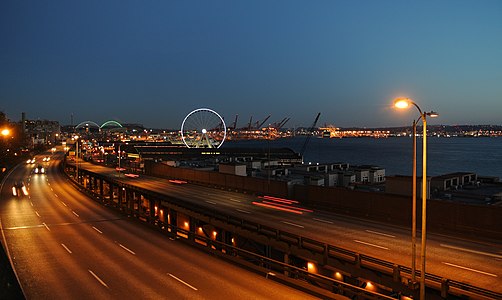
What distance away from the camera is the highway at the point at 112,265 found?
17531mm

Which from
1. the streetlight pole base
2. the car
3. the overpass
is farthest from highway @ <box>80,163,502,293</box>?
the car

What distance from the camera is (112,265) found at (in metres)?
21.5

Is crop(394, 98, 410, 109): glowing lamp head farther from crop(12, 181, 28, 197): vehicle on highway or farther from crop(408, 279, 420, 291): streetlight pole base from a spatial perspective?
crop(12, 181, 28, 197): vehicle on highway

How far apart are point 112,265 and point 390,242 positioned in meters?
15.5

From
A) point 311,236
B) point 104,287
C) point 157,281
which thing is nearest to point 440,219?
point 311,236

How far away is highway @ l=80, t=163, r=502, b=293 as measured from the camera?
18.2 meters

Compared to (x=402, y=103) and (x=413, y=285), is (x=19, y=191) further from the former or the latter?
(x=402, y=103)

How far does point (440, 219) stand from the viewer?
87.9ft

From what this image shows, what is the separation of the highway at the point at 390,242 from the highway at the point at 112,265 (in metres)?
6.40

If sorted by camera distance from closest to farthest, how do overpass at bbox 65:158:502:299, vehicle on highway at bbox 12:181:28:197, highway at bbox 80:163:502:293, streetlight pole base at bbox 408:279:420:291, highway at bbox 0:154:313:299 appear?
streetlight pole base at bbox 408:279:420:291 < overpass at bbox 65:158:502:299 < highway at bbox 0:154:313:299 < highway at bbox 80:163:502:293 < vehicle on highway at bbox 12:181:28:197

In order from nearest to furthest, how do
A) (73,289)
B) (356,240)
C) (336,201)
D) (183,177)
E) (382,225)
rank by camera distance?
(73,289), (356,240), (382,225), (336,201), (183,177)

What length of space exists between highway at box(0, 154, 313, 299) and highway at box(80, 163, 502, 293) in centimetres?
640

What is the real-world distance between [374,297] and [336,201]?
19.3 m

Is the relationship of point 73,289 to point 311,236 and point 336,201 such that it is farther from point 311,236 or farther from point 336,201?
point 336,201
